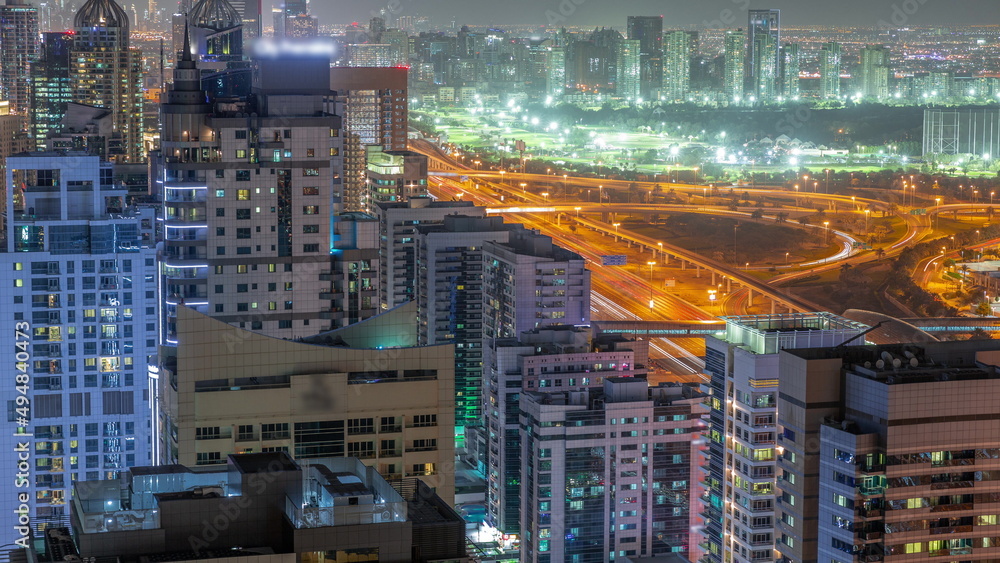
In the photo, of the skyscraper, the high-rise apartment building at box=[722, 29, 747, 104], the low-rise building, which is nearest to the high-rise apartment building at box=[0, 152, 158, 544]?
the low-rise building

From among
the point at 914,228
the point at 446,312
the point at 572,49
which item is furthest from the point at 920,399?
the point at 572,49

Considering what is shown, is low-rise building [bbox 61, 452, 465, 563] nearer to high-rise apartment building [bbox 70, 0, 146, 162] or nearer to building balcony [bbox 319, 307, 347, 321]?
building balcony [bbox 319, 307, 347, 321]

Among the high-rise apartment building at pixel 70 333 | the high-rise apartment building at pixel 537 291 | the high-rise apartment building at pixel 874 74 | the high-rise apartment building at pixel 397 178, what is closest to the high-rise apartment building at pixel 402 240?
the high-rise apartment building at pixel 537 291

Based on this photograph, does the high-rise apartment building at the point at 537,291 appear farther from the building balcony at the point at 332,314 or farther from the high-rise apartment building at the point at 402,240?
the building balcony at the point at 332,314

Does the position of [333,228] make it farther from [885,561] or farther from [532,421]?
[885,561]

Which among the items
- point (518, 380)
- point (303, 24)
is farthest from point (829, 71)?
point (518, 380)

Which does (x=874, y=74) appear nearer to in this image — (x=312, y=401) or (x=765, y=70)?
(x=765, y=70)

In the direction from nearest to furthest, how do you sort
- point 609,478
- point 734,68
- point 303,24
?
point 609,478, point 303,24, point 734,68
